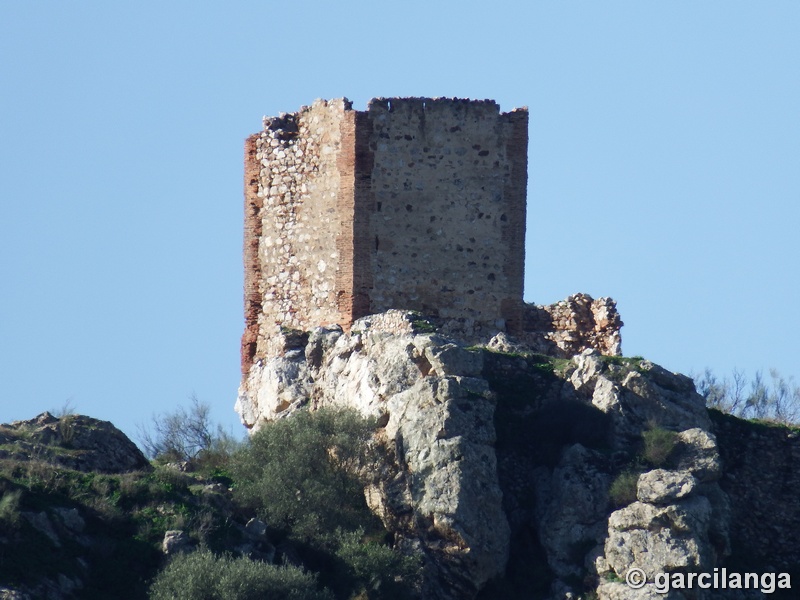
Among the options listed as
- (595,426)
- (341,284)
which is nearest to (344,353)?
(341,284)

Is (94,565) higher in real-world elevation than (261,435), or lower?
lower

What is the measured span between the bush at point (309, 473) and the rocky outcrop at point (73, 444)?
1.77 metres

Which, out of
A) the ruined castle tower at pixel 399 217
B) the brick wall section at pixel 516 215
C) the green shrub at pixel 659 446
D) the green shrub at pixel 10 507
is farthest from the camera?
the brick wall section at pixel 516 215

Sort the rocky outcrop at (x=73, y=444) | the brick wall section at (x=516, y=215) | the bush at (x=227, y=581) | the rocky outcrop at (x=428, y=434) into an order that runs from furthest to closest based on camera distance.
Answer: the brick wall section at (x=516, y=215) < the rocky outcrop at (x=73, y=444) < the rocky outcrop at (x=428, y=434) < the bush at (x=227, y=581)

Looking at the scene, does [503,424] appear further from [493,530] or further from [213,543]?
[213,543]

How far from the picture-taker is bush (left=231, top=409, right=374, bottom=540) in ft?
111

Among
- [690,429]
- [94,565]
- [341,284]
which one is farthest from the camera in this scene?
[341,284]

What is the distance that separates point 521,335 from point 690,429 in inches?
191

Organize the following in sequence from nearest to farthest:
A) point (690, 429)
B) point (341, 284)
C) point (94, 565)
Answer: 1. point (94, 565)
2. point (690, 429)
3. point (341, 284)

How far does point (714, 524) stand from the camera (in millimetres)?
33375

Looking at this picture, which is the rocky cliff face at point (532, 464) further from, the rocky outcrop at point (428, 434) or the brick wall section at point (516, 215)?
the brick wall section at point (516, 215)

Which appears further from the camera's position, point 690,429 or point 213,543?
point 690,429

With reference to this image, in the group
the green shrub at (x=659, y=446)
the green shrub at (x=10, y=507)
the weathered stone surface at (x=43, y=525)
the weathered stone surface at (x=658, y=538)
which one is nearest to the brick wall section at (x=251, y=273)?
the weathered stone surface at (x=43, y=525)

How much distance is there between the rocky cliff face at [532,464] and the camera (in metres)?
33.0
